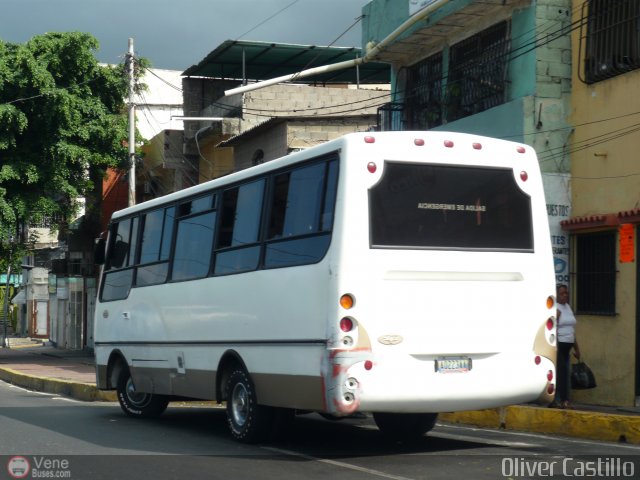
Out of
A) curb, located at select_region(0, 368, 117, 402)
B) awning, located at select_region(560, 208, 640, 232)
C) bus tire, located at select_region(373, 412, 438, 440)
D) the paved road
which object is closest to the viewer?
the paved road

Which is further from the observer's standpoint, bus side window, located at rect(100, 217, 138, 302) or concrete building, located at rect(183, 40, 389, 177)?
concrete building, located at rect(183, 40, 389, 177)

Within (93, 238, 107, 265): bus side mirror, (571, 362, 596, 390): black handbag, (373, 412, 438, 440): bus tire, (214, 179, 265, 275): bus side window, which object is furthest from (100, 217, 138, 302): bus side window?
(571, 362, 596, 390): black handbag

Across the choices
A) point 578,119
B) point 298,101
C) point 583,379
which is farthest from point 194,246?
point 298,101

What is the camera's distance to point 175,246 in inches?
503

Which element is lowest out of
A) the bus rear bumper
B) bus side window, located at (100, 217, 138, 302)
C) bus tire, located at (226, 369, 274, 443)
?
bus tire, located at (226, 369, 274, 443)

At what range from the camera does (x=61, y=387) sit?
20.9m

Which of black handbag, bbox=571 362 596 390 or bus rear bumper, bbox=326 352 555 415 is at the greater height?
bus rear bumper, bbox=326 352 555 415

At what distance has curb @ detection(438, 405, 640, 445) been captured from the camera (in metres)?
11.3

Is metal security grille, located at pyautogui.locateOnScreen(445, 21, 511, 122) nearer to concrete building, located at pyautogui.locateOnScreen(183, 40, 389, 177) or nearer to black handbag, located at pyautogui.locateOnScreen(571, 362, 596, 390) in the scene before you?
black handbag, located at pyautogui.locateOnScreen(571, 362, 596, 390)

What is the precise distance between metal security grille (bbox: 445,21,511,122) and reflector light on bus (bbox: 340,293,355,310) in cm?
1022

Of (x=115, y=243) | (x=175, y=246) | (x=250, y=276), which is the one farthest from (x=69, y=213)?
(x=250, y=276)

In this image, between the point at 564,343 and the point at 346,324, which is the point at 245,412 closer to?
the point at 346,324

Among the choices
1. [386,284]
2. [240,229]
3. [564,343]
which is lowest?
[564,343]

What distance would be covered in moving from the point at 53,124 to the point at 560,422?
76.7 feet
